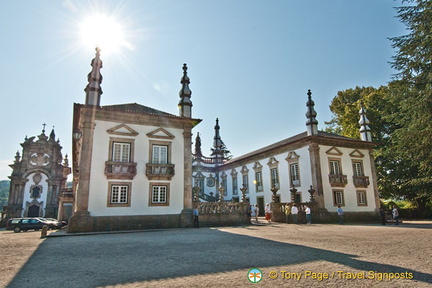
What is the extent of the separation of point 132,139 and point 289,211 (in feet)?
41.1

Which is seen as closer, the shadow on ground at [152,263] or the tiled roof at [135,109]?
the shadow on ground at [152,263]

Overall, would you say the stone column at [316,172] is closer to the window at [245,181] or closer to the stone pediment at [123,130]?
the window at [245,181]

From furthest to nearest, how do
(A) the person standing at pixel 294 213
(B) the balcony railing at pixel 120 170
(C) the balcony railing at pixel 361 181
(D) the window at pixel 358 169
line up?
1. (D) the window at pixel 358 169
2. (C) the balcony railing at pixel 361 181
3. (A) the person standing at pixel 294 213
4. (B) the balcony railing at pixel 120 170

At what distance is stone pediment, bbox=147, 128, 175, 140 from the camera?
18.7 metres

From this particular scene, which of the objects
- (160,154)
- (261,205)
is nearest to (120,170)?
(160,154)

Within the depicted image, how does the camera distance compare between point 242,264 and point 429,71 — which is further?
point 429,71

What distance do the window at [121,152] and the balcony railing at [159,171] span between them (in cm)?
147

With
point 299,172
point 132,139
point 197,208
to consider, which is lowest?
point 197,208

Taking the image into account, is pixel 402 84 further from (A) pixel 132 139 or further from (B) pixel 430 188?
(A) pixel 132 139

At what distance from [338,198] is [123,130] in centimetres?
1782

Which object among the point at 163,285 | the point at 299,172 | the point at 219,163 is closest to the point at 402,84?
the point at 299,172

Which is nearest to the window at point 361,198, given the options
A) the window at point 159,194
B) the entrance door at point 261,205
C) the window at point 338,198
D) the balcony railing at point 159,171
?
the window at point 338,198

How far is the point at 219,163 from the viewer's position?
39281 mm

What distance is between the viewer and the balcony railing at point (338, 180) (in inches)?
914
